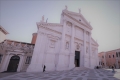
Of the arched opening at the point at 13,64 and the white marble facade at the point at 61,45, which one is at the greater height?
the white marble facade at the point at 61,45

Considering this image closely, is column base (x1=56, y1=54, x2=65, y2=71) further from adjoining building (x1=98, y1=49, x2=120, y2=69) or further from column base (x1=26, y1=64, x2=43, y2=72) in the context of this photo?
adjoining building (x1=98, y1=49, x2=120, y2=69)

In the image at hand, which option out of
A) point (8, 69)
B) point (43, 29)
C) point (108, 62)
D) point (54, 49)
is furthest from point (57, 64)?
point (108, 62)

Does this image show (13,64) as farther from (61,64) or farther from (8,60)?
Answer: (61,64)

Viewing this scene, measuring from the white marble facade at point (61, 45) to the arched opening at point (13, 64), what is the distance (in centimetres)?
336

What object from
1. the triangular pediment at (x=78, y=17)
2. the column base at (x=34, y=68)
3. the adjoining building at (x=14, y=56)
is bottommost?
the column base at (x=34, y=68)

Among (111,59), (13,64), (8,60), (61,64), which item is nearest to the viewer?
(8,60)

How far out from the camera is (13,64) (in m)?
12.5

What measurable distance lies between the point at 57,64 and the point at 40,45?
5.17m

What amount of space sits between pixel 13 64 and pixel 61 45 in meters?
9.94

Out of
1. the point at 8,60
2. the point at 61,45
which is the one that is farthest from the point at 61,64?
the point at 8,60

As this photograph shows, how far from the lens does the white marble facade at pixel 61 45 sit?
42.2 ft

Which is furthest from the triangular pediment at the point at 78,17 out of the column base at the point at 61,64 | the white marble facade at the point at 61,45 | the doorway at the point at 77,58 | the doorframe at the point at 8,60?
the doorframe at the point at 8,60

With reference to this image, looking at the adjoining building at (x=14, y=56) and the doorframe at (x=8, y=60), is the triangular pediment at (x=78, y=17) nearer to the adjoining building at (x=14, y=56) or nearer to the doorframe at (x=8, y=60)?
the adjoining building at (x=14, y=56)

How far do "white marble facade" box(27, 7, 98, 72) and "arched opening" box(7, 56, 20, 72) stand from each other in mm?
3356
